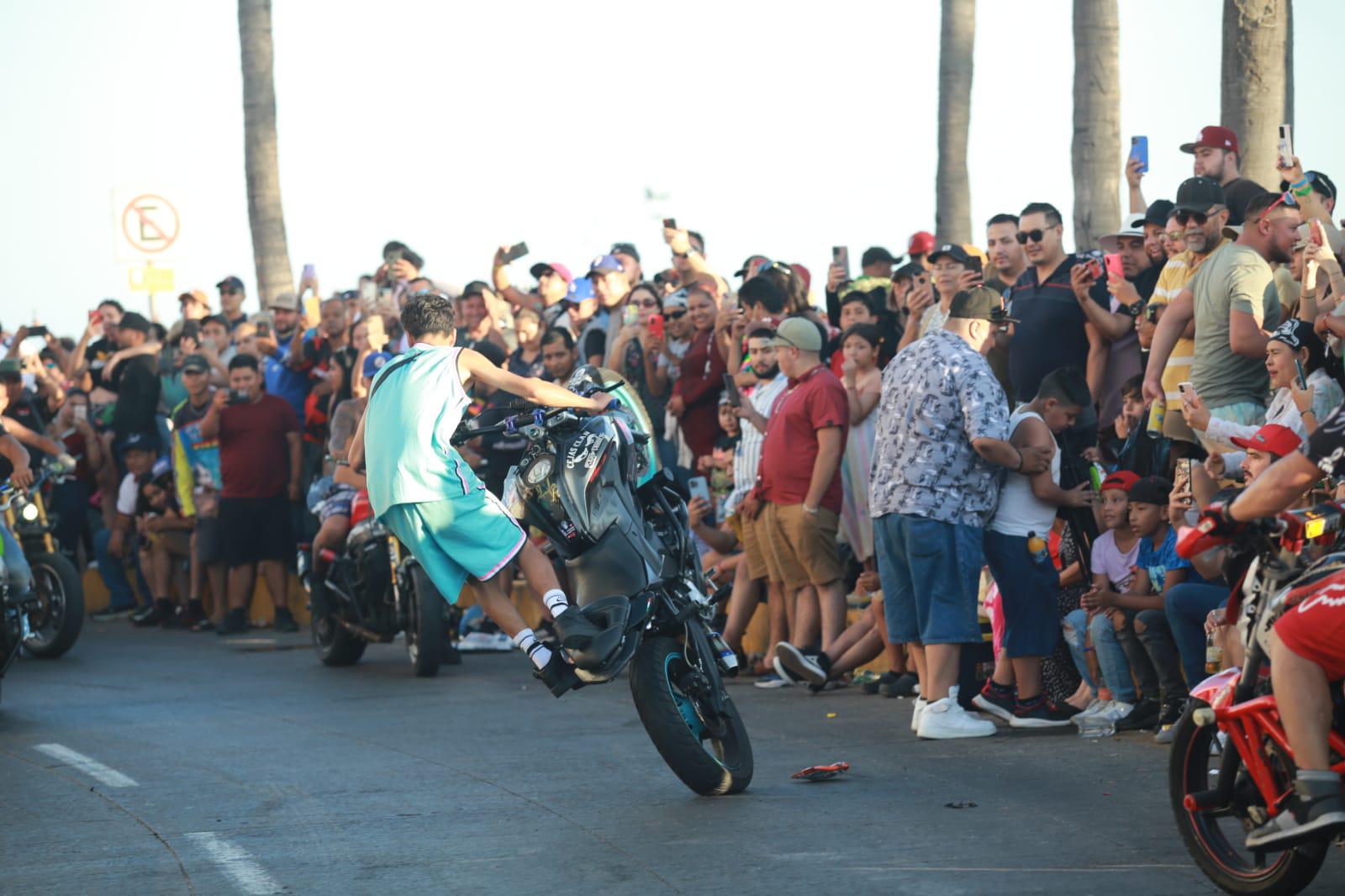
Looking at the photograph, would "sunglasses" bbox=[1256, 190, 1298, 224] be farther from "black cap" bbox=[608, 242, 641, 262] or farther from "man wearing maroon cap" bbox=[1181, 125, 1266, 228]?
"black cap" bbox=[608, 242, 641, 262]

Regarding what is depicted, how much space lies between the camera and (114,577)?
21.1 metres

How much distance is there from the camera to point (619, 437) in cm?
876

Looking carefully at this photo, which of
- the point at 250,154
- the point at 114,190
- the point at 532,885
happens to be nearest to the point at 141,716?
the point at 532,885

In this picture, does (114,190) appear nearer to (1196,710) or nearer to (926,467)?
(926,467)

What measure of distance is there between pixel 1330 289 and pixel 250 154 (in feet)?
56.4

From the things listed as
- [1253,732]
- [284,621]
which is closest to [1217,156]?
[1253,732]

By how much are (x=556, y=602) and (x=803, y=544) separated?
3873 mm

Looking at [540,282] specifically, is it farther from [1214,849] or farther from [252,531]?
[1214,849]

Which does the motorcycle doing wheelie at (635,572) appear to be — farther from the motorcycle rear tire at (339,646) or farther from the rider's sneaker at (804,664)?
the motorcycle rear tire at (339,646)

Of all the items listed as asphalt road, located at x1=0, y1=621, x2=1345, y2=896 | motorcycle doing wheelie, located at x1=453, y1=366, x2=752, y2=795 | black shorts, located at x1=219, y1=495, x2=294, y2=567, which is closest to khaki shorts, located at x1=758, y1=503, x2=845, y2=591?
asphalt road, located at x1=0, y1=621, x2=1345, y2=896

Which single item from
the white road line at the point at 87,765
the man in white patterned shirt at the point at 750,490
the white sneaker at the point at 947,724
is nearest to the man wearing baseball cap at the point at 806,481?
the man in white patterned shirt at the point at 750,490

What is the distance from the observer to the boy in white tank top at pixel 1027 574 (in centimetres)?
996

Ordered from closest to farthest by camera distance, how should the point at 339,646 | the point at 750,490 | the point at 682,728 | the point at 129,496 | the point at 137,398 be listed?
the point at 682,728 < the point at 750,490 < the point at 339,646 < the point at 137,398 < the point at 129,496

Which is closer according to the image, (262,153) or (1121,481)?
(1121,481)
